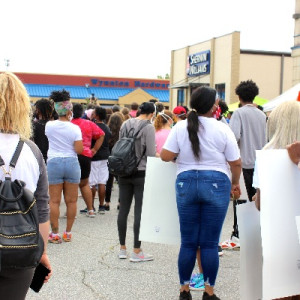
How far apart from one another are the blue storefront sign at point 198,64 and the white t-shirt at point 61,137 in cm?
2945

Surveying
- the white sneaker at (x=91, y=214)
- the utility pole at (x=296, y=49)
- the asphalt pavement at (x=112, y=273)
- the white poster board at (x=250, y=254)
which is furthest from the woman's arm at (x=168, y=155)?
the utility pole at (x=296, y=49)

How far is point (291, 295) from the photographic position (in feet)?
11.5

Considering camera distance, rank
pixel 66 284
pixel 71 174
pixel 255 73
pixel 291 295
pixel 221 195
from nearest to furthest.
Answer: pixel 291 295
pixel 221 195
pixel 66 284
pixel 71 174
pixel 255 73

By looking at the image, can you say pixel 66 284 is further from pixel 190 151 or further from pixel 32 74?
pixel 32 74

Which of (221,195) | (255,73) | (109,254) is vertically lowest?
(109,254)

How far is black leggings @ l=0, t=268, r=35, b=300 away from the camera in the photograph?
2486 millimetres

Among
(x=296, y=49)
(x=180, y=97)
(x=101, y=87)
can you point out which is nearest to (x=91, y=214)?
(x=296, y=49)

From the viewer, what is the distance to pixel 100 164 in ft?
32.2

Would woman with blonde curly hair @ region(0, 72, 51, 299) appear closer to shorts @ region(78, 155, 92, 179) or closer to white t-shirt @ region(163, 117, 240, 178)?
white t-shirt @ region(163, 117, 240, 178)

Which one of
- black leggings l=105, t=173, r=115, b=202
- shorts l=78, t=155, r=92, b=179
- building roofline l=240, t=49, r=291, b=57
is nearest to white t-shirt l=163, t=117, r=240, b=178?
shorts l=78, t=155, r=92, b=179

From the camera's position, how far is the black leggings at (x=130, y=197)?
6137mm

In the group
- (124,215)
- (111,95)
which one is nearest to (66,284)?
(124,215)

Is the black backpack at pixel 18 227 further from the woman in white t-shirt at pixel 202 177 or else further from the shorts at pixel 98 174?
the shorts at pixel 98 174

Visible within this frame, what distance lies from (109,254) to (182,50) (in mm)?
35040
